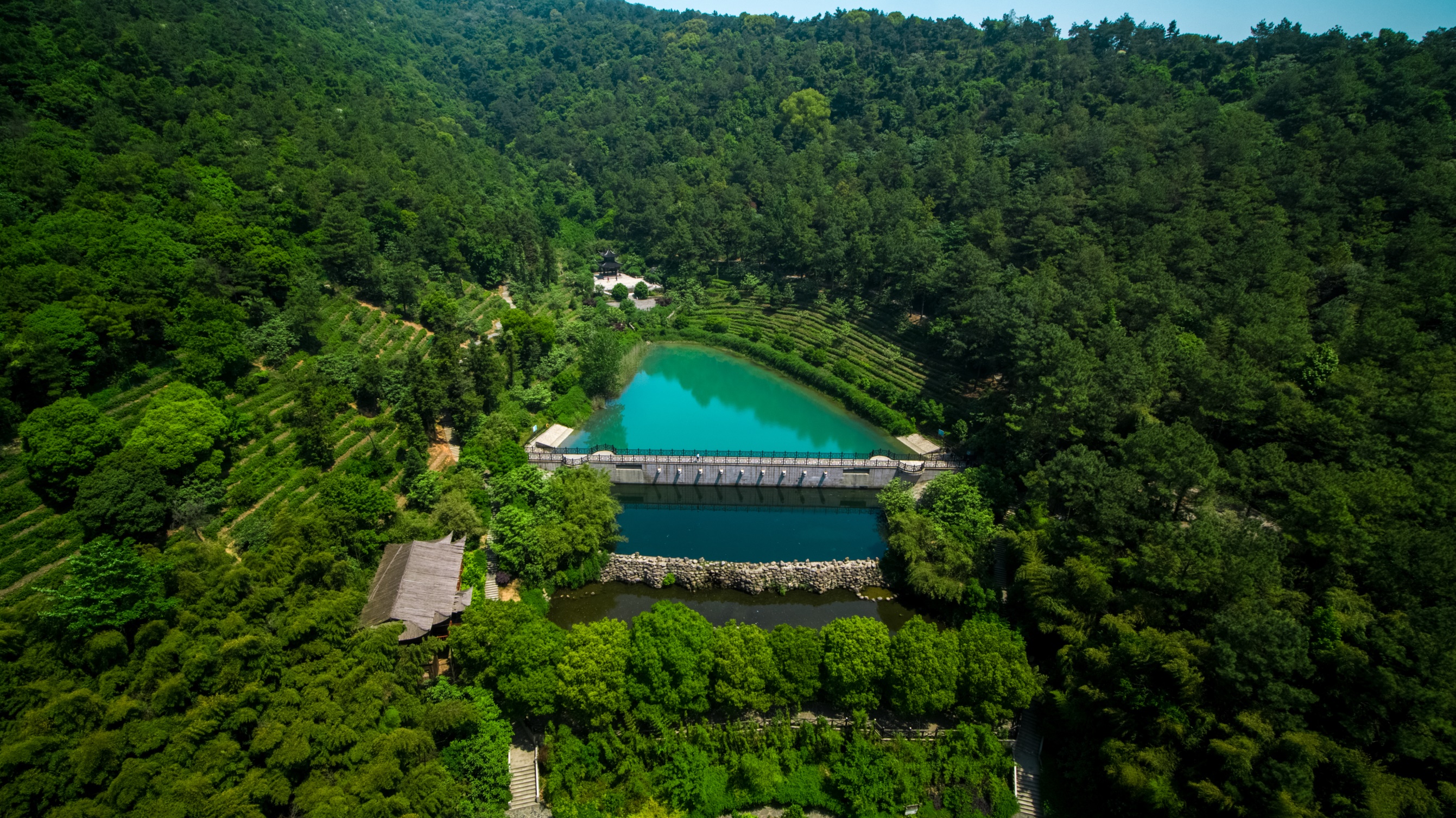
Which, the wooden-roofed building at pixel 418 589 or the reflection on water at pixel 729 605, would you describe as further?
the reflection on water at pixel 729 605

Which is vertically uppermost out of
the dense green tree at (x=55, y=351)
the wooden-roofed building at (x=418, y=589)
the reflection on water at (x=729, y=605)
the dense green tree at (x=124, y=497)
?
the dense green tree at (x=55, y=351)

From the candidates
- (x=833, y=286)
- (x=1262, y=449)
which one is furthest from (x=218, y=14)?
(x=1262, y=449)

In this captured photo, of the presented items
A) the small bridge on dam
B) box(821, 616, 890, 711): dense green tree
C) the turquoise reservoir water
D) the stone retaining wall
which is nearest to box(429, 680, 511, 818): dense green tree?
the stone retaining wall

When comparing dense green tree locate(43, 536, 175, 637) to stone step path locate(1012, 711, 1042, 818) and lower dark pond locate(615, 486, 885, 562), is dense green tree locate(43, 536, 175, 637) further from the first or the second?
stone step path locate(1012, 711, 1042, 818)

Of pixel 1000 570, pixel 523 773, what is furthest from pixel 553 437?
pixel 1000 570

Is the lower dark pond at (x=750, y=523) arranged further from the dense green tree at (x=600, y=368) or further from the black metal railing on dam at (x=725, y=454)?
the dense green tree at (x=600, y=368)

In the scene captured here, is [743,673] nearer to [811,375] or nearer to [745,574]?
[745,574]

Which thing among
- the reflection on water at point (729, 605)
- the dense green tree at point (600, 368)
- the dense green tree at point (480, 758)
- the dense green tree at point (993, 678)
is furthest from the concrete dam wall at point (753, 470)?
the dense green tree at point (480, 758)
